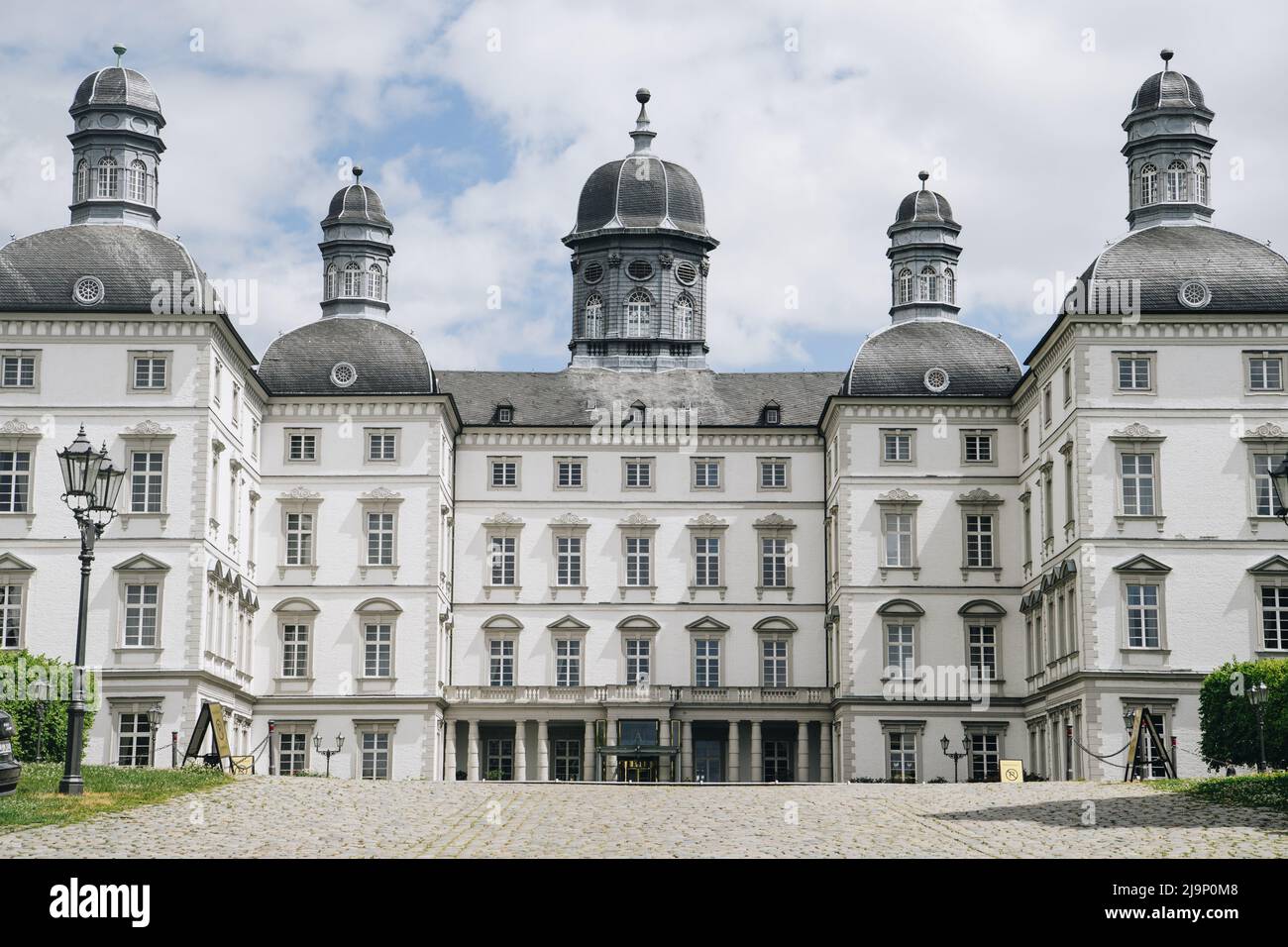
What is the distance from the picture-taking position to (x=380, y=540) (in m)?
60.7

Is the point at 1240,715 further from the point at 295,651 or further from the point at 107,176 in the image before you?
the point at 107,176

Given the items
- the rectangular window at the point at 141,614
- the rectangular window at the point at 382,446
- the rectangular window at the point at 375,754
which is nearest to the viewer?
the rectangular window at the point at 141,614

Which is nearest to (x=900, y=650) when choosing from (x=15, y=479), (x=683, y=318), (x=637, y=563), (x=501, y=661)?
(x=637, y=563)

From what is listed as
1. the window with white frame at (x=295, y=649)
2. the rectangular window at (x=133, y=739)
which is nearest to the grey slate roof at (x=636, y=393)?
the window with white frame at (x=295, y=649)

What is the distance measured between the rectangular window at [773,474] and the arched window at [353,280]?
15.0m

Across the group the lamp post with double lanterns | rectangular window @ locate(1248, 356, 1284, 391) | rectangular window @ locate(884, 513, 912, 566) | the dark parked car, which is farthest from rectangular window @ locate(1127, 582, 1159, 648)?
the dark parked car

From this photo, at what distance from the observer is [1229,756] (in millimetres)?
46469

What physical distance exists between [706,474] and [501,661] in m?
9.20

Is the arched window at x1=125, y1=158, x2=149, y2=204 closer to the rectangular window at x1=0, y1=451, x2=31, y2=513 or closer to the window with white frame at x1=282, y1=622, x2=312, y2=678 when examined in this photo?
the rectangular window at x1=0, y1=451, x2=31, y2=513

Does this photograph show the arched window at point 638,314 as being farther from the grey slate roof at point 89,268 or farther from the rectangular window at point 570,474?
the grey slate roof at point 89,268

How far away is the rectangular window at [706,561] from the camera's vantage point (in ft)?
211

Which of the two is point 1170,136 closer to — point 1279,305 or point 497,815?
point 1279,305
